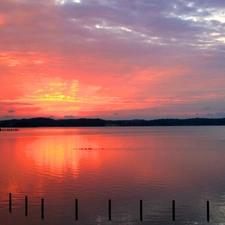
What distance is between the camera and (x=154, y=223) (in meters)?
24.8

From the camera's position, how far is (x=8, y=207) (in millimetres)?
29375

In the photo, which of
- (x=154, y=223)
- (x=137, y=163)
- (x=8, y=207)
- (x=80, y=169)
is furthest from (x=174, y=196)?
(x=137, y=163)

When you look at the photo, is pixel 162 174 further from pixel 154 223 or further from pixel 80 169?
pixel 154 223

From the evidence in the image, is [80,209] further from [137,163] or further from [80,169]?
[137,163]

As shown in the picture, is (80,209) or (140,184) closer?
(80,209)

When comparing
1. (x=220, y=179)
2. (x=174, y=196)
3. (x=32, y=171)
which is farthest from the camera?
(x=32, y=171)

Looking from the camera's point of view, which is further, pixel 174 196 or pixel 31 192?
pixel 31 192

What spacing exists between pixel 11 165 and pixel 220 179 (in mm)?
34958

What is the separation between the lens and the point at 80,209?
94.7 feet

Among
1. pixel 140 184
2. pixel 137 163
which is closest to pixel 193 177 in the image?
pixel 140 184

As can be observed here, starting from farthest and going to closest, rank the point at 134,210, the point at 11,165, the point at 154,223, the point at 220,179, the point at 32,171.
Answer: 1. the point at 11,165
2. the point at 32,171
3. the point at 220,179
4. the point at 134,210
5. the point at 154,223

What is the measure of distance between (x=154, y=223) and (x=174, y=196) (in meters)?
9.24

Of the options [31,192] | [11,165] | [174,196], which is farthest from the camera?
[11,165]

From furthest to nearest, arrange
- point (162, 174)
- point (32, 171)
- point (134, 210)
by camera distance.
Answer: point (32, 171), point (162, 174), point (134, 210)
